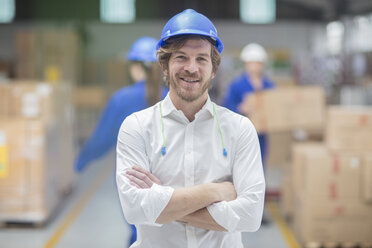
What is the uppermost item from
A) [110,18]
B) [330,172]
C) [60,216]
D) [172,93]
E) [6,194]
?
[110,18]

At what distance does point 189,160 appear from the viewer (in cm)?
163

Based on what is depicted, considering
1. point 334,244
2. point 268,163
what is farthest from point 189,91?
point 268,163

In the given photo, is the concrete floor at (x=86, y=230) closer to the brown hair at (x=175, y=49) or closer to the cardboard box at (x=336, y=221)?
the cardboard box at (x=336, y=221)

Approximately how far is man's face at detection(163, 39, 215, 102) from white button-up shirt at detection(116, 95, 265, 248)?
8 centimetres

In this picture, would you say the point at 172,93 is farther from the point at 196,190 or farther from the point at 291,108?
the point at 291,108

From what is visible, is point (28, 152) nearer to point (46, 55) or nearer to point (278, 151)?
point (278, 151)

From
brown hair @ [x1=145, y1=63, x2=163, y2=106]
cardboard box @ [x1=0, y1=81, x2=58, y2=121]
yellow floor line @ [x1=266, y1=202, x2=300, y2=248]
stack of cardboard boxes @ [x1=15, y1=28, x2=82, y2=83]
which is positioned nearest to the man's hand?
brown hair @ [x1=145, y1=63, x2=163, y2=106]

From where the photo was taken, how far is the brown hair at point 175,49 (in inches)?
62.7

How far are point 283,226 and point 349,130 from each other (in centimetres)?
163

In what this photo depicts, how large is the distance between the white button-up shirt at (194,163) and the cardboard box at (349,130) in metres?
3.23

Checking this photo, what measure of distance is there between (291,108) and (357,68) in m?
8.97

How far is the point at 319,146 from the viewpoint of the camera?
5.52m

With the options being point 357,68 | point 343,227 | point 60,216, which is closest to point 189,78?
point 343,227

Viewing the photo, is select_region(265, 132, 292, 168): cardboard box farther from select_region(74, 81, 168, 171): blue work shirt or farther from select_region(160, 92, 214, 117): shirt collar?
select_region(160, 92, 214, 117): shirt collar
